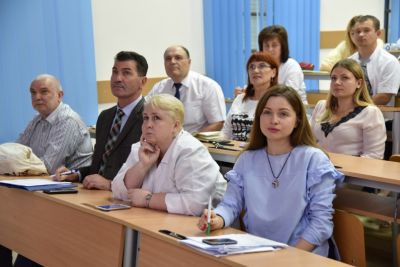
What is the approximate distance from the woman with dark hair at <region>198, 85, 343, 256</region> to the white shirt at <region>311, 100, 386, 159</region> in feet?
4.36

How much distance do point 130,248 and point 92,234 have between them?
268 millimetres

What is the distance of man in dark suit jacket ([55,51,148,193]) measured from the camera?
340 centimetres

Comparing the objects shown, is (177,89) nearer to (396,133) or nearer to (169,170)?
(396,133)

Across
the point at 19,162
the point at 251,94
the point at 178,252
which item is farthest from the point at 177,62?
the point at 178,252

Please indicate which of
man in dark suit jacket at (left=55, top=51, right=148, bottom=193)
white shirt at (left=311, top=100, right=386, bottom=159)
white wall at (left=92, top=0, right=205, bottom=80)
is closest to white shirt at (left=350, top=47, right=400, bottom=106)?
white shirt at (left=311, top=100, right=386, bottom=159)

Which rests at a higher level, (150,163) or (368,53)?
(368,53)

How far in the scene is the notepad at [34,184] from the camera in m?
3.09

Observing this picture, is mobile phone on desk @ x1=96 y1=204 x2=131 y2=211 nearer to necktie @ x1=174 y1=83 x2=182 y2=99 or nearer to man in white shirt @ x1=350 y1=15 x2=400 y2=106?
necktie @ x1=174 y1=83 x2=182 y2=99

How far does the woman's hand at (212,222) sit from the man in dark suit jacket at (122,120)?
1.06m

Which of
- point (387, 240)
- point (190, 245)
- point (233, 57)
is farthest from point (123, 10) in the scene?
point (190, 245)

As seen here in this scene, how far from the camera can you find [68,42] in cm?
562

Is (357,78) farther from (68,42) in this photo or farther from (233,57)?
(233,57)

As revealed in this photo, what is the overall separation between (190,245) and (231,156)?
1688mm

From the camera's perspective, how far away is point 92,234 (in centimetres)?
265
